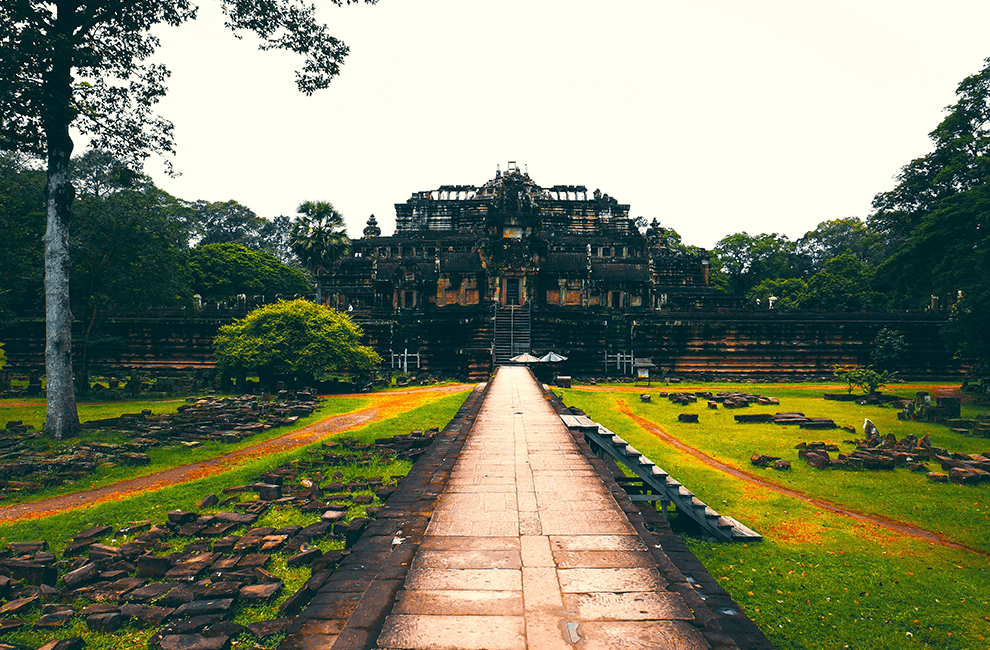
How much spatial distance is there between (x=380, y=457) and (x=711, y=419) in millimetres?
13473

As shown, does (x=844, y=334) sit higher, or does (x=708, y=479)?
(x=844, y=334)

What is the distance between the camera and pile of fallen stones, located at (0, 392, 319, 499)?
10.7 m

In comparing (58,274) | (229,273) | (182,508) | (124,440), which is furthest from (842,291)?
(229,273)

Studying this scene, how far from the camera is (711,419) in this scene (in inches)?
738

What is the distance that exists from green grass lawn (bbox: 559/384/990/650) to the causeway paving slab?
238 centimetres

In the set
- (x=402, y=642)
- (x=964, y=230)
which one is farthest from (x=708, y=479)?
(x=964, y=230)

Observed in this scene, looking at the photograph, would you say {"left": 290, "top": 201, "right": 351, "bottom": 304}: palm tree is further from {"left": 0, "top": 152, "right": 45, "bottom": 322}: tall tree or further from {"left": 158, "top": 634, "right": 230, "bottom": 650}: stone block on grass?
{"left": 158, "top": 634, "right": 230, "bottom": 650}: stone block on grass

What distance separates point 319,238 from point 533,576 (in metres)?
44.9

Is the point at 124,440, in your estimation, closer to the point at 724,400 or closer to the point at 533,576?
the point at 533,576

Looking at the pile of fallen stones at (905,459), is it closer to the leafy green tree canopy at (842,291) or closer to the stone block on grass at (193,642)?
the stone block on grass at (193,642)

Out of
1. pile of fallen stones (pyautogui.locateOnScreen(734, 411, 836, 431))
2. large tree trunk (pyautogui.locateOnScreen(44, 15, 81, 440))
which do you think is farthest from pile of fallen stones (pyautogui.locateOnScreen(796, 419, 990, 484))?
large tree trunk (pyautogui.locateOnScreen(44, 15, 81, 440))

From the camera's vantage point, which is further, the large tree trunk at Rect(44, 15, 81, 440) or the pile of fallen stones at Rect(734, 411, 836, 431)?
the pile of fallen stones at Rect(734, 411, 836, 431)

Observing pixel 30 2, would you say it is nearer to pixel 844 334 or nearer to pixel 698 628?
pixel 698 628

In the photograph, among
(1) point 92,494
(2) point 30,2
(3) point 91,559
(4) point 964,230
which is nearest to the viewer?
(3) point 91,559
